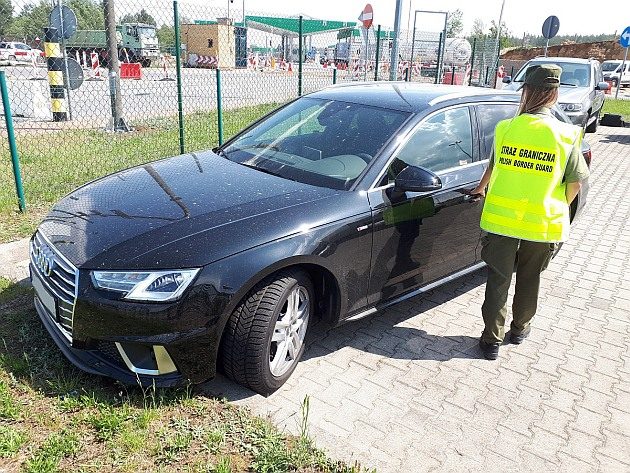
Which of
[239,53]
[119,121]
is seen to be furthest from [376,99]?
[239,53]

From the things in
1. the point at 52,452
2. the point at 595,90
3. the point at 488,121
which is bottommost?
the point at 52,452

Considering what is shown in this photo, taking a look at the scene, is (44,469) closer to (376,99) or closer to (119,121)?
(376,99)

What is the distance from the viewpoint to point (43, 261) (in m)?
2.94

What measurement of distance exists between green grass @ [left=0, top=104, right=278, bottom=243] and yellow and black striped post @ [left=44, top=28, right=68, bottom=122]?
0.92 metres

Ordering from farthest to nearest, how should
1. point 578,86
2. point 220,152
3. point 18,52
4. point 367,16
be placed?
point 367,16
point 578,86
point 18,52
point 220,152

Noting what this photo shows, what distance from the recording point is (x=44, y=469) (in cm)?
230

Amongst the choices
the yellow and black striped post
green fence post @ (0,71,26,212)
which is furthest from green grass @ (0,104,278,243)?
the yellow and black striped post

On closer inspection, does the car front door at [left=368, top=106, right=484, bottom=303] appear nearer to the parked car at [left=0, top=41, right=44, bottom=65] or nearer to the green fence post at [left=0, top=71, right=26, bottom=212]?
the green fence post at [left=0, top=71, right=26, bottom=212]

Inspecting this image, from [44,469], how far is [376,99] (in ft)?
10.1

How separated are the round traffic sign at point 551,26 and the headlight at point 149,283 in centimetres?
1673

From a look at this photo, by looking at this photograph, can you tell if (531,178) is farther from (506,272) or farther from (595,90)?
(595,90)

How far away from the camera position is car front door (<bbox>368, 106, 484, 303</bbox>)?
11.0 feet

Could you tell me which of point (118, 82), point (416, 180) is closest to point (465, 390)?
point (416, 180)

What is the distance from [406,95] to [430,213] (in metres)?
0.97
